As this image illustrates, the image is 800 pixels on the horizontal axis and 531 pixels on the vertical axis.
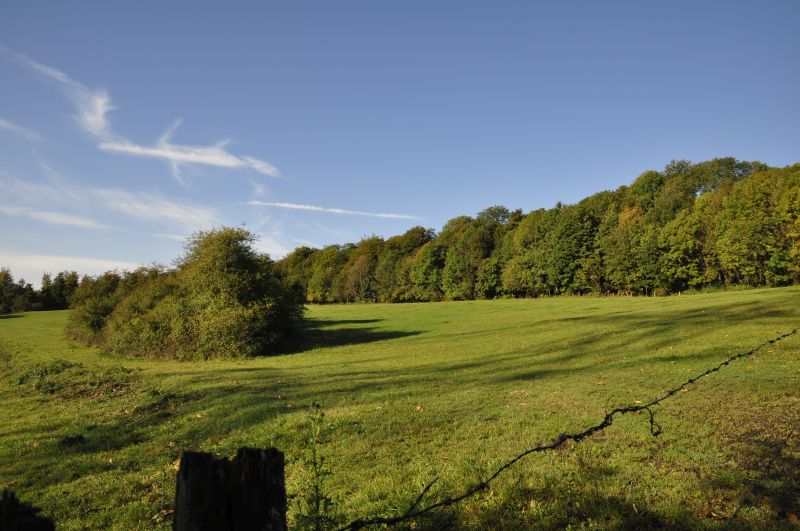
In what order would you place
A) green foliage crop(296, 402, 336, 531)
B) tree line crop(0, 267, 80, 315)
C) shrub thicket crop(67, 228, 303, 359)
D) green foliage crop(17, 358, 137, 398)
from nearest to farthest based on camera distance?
green foliage crop(296, 402, 336, 531), green foliage crop(17, 358, 137, 398), shrub thicket crop(67, 228, 303, 359), tree line crop(0, 267, 80, 315)

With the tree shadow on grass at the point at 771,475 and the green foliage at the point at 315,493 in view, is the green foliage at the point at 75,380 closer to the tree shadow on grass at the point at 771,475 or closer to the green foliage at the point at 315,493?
the green foliage at the point at 315,493

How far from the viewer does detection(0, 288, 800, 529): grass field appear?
5559 millimetres

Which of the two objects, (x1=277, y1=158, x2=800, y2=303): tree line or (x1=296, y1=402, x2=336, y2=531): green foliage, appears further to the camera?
(x1=277, y1=158, x2=800, y2=303): tree line

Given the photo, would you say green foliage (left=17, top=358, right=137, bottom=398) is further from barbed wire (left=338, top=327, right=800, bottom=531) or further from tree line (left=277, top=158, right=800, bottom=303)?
tree line (left=277, top=158, right=800, bottom=303)

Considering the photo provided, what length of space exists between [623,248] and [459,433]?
6908 centimetres

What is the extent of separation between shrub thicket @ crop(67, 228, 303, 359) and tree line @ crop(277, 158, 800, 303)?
210 inches

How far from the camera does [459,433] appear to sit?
865 centimetres

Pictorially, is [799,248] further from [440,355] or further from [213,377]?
[213,377]

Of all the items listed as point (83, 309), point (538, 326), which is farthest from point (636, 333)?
point (83, 309)

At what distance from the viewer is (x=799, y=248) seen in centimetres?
4897

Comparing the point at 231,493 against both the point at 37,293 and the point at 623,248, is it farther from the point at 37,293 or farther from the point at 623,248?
the point at 37,293

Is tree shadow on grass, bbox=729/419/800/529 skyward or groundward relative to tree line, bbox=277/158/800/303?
groundward

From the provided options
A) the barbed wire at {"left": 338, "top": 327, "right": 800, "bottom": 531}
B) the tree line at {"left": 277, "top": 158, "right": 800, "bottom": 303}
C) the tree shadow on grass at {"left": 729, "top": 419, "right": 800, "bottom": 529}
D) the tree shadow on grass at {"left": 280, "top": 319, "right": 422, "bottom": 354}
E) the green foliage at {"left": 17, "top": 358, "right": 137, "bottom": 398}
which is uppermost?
the tree line at {"left": 277, "top": 158, "right": 800, "bottom": 303}

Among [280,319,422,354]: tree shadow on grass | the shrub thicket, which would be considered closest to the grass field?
the shrub thicket
